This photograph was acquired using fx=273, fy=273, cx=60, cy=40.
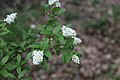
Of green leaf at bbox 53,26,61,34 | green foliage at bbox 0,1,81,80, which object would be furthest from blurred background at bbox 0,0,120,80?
green leaf at bbox 53,26,61,34

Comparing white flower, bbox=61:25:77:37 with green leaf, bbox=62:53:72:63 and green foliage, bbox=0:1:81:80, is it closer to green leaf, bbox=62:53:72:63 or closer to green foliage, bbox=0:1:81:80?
green foliage, bbox=0:1:81:80

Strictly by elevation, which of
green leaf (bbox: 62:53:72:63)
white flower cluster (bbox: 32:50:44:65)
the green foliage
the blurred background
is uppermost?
the blurred background

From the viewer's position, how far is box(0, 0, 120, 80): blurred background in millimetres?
4501

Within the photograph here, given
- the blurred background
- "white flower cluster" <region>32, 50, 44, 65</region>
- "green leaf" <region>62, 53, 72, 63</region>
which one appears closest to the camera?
"white flower cluster" <region>32, 50, 44, 65</region>

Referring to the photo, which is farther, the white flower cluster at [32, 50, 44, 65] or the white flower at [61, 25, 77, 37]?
the white flower at [61, 25, 77, 37]

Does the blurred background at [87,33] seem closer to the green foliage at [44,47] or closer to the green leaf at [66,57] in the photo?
the green foliage at [44,47]

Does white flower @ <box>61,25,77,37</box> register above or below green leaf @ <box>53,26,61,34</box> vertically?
below

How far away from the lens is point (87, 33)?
5312mm

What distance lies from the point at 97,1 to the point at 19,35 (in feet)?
7.63

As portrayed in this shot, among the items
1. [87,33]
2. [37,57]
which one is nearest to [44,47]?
[37,57]

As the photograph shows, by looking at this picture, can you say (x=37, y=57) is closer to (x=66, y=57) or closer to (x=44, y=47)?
(x=44, y=47)

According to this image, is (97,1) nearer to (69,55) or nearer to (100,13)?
(100,13)

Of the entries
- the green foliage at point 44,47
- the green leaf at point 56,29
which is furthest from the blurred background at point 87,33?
the green leaf at point 56,29

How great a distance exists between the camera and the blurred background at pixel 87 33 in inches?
177
